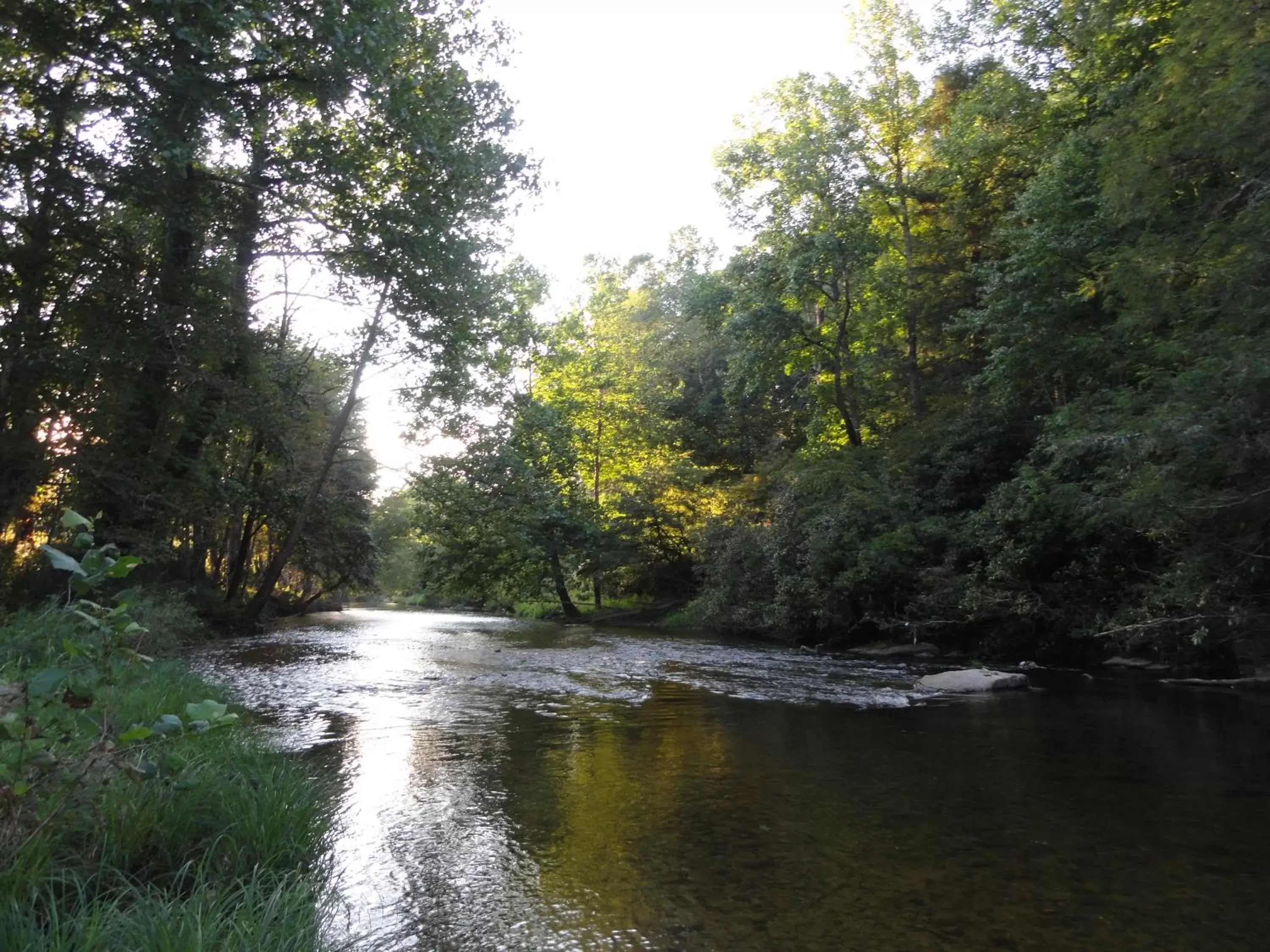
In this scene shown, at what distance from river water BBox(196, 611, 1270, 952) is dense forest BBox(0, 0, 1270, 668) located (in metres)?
3.76

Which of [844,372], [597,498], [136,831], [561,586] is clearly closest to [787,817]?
[136,831]

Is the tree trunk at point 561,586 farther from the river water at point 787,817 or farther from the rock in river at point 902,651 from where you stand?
the river water at point 787,817

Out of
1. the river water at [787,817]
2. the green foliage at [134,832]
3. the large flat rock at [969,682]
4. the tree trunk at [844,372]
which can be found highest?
the tree trunk at [844,372]

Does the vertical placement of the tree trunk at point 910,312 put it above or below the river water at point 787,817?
above

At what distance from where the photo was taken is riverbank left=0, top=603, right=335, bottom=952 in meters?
2.85

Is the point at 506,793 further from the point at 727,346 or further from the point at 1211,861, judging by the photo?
the point at 727,346

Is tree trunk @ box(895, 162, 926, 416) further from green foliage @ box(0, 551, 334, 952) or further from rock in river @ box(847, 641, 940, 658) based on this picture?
green foliage @ box(0, 551, 334, 952)

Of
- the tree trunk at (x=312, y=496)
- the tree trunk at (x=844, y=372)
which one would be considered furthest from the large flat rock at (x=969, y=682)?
the tree trunk at (x=312, y=496)

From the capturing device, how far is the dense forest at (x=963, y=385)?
35.2 feet

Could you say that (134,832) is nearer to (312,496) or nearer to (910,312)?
(312,496)

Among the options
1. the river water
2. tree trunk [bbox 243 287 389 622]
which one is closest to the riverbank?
the river water

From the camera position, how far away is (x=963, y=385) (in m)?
22.6

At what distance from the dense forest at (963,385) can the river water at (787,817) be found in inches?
157

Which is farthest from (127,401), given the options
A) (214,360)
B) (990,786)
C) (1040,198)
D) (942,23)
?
(942,23)
